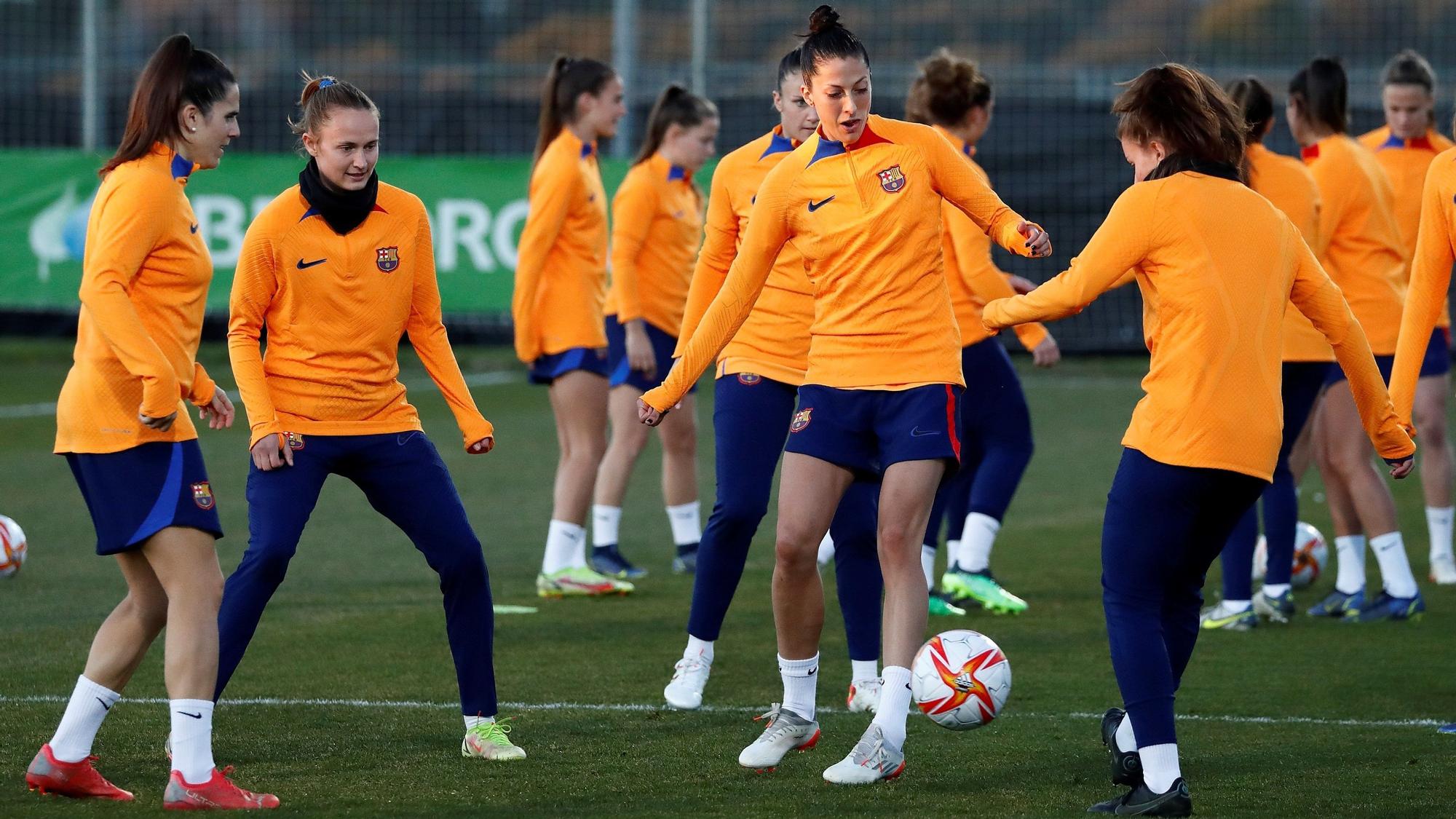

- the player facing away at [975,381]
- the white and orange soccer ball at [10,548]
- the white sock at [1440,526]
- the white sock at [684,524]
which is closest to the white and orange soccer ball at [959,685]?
the player facing away at [975,381]

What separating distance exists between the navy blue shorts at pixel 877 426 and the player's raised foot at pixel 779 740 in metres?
0.76

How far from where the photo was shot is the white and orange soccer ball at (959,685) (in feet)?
17.4

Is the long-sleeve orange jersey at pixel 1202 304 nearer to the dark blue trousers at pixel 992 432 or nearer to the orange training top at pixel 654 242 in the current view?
the dark blue trousers at pixel 992 432

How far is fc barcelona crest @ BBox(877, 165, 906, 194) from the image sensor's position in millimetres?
5012

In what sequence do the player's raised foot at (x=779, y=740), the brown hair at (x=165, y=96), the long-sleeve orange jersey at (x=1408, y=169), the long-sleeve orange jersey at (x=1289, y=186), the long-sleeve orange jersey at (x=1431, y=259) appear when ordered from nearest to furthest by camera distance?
1. the brown hair at (x=165, y=96)
2. the player's raised foot at (x=779, y=740)
3. the long-sleeve orange jersey at (x=1431, y=259)
4. the long-sleeve orange jersey at (x=1289, y=186)
5. the long-sleeve orange jersey at (x=1408, y=169)

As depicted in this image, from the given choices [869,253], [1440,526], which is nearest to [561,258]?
[869,253]

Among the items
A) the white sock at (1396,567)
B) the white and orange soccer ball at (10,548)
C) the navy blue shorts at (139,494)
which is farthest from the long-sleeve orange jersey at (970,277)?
the white and orange soccer ball at (10,548)

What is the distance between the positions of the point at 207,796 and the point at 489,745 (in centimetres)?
88

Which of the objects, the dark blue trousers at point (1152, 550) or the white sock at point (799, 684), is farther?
the white sock at point (799, 684)

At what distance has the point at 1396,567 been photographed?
766 centimetres

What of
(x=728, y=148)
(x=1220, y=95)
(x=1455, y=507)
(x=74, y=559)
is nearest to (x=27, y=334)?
(x=728, y=148)

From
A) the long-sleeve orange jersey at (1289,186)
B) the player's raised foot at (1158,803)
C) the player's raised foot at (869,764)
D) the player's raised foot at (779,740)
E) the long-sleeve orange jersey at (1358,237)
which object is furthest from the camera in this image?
the long-sleeve orange jersey at (1358,237)

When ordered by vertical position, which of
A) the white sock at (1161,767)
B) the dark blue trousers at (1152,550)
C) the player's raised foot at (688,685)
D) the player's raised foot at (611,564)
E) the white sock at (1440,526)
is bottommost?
the player's raised foot at (611,564)

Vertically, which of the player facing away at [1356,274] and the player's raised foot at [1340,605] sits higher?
the player facing away at [1356,274]
